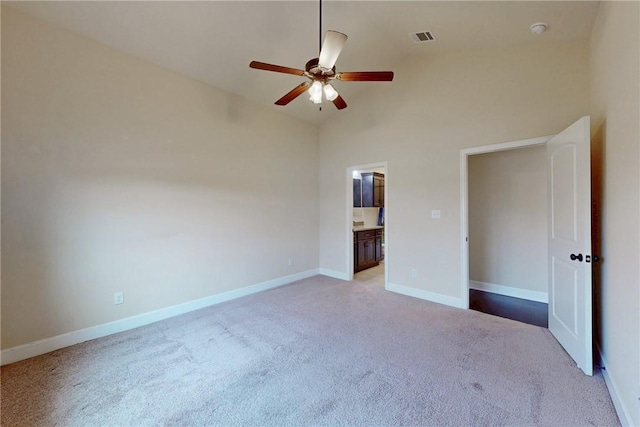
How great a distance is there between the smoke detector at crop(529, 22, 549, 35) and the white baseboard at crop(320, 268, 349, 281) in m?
3.98

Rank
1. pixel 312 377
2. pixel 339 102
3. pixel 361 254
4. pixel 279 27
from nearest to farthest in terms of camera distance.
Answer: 1. pixel 312 377
2. pixel 339 102
3. pixel 279 27
4. pixel 361 254

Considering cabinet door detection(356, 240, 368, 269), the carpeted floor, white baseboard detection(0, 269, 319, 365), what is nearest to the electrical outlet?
white baseboard detection(0, 269, 319, 365)

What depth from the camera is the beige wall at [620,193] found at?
154 cm

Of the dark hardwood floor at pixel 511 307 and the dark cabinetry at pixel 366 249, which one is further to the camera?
the dark cabinetry at pixel 366 249

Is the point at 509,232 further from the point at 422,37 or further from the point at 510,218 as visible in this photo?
the point at 422,37

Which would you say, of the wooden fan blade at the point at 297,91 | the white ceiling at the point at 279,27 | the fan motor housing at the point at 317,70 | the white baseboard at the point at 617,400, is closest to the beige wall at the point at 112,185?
the white ceiling at the point at 279,27

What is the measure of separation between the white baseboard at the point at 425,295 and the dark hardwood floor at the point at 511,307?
0.89ft

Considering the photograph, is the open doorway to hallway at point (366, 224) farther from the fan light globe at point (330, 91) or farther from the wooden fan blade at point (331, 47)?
the wooden fan blade at point (331, 47)

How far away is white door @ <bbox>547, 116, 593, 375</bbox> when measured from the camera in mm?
2080

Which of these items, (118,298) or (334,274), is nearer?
(118,298)

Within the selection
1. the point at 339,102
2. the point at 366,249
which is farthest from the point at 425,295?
the point at 339,102

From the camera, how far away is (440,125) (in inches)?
146

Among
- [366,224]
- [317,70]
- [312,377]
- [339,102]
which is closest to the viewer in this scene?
[312,377]

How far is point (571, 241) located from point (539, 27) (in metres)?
2.05
